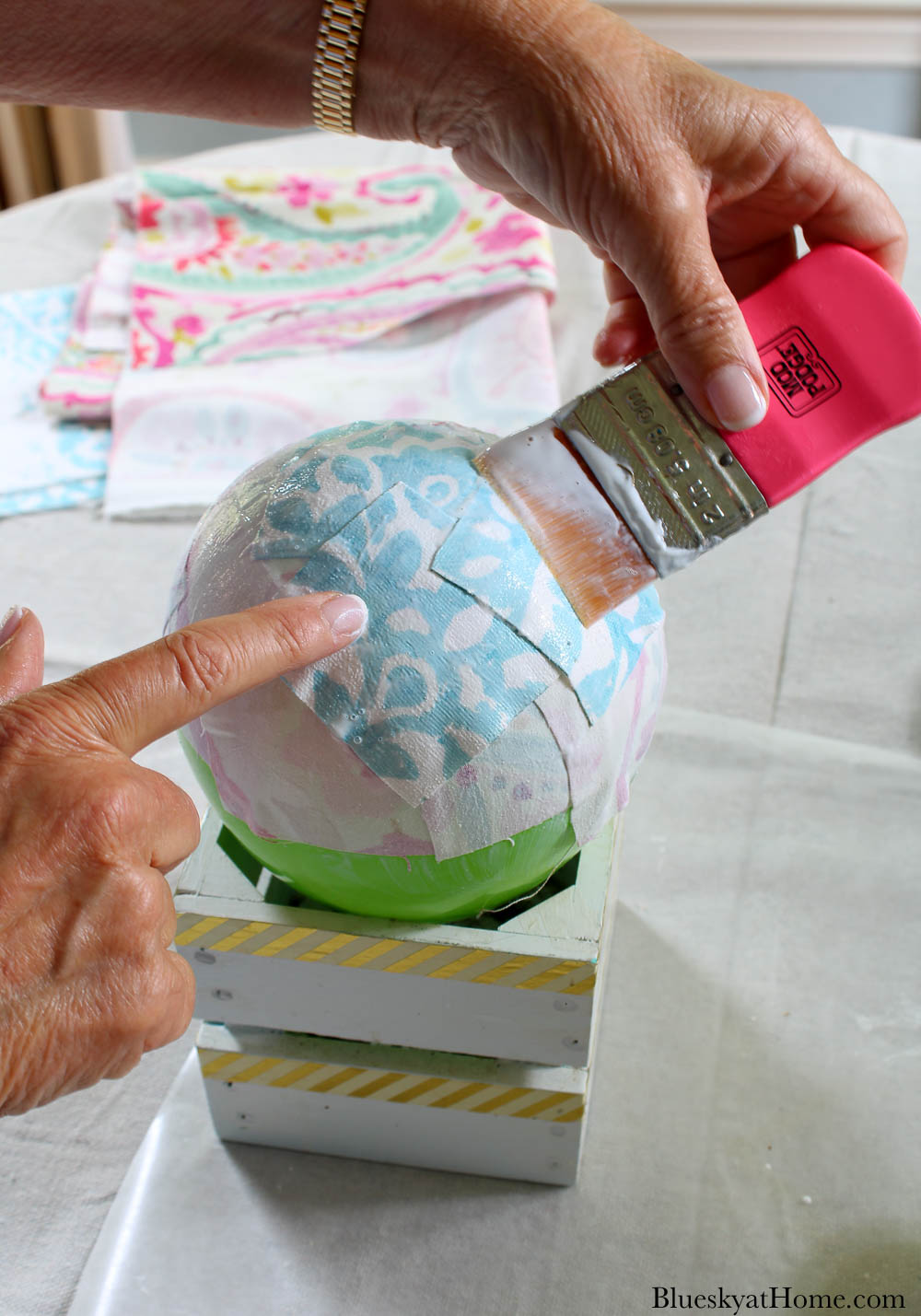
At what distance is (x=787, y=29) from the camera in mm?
2764

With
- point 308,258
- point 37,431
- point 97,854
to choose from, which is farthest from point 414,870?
point 308,258

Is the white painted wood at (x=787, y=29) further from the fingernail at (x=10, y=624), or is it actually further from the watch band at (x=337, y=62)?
the fingernail at (x=10, y=624)

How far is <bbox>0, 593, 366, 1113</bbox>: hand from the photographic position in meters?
0.57

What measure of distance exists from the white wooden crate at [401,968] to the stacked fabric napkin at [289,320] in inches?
29.8

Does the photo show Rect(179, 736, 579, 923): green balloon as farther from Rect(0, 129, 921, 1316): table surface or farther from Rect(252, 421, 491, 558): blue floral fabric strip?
Rect(0, 129, 921, 1316): table surface

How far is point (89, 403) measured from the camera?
1.55m

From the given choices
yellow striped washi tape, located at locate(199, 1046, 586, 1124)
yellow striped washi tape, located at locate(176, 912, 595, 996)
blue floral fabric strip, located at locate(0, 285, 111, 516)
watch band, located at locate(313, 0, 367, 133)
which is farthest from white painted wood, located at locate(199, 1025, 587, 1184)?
blue floral fabric strip, located at locate(0, 285, 111, 516)

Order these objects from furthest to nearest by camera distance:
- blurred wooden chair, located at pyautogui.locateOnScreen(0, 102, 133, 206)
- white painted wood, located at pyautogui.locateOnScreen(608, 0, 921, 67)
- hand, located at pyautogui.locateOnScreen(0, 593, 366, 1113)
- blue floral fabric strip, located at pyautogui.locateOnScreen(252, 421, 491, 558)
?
white painted wood, located at pyautogui.locateOnScreen(608, 0, 921, 67) < blurred wooden chair, located at pyautogui.locateOnScreen(0, 102, 133, 206) < blue floral fabric strip, located at pyautogui.locateOnScreen(252, 421, 491, 558) < hand, located at pyautogui.locateOnScreen(0, 593, 366, 1113)

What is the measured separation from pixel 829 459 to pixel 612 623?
0.16 m

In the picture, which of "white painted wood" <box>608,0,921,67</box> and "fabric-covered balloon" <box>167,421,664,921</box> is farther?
"white painted wood" <box>608,0,921,67</box>

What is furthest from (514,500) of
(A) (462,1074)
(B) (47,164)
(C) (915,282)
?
(B) (47,164)

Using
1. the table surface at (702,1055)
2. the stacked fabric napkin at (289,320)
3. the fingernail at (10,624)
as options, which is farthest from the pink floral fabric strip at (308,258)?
the fingernail at (10,624)

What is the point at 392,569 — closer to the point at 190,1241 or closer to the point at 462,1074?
the point at 462,1074

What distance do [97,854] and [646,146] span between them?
54 cm
